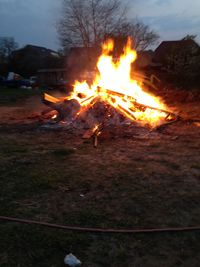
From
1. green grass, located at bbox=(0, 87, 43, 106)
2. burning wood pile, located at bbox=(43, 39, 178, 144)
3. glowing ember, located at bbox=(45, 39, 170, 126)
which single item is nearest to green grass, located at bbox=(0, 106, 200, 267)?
burning wood pile, located at bbox=(43, 39, 178, 144)

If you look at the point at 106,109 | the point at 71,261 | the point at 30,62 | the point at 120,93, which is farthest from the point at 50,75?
the point at 71,261


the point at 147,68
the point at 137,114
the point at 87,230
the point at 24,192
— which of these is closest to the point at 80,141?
the point at 137,114

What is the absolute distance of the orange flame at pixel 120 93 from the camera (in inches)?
458

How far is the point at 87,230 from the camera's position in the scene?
4562 mm

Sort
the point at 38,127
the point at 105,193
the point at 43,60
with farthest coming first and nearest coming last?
the point at 43,60, the point at 38,127, the point at 105,193

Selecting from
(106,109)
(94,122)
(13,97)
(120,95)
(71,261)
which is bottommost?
Answer: (13,97)

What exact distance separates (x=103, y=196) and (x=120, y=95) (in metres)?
6.91

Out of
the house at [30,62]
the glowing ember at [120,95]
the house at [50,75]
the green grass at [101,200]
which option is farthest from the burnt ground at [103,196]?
the house at [30,62]

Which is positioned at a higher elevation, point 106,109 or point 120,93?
point 120,93

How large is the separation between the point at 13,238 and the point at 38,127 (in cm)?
735

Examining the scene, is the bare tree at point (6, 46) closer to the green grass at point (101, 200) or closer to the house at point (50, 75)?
the house at point (50, 75)

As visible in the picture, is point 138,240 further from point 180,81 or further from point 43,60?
point 43,60

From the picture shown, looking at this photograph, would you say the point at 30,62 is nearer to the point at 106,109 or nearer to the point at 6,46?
the point at 6,46

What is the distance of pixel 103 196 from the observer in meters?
5.69
